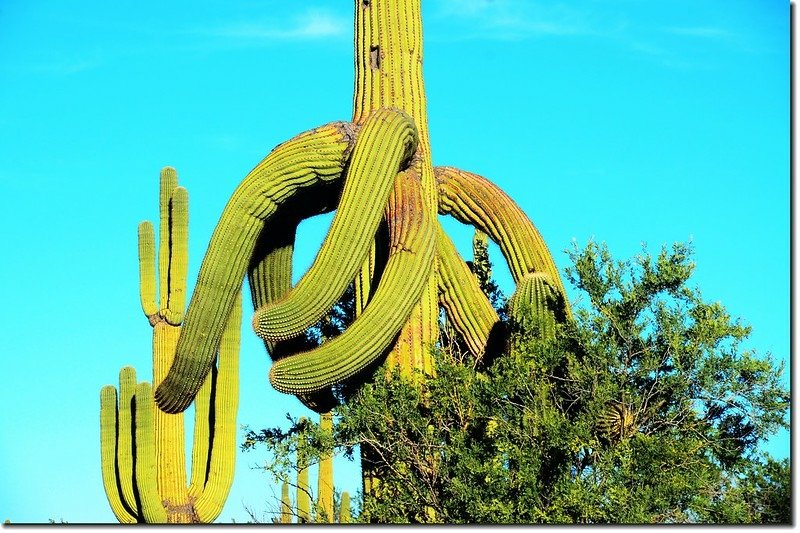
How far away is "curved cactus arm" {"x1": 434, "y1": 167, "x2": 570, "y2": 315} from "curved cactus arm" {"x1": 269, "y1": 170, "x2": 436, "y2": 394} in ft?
4.23

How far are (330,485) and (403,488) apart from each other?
639cm

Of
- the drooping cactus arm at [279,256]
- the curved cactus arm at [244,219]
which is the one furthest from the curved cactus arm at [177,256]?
the curved cactus arm at [244,219]

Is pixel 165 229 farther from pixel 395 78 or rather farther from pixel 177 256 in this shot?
pixel 395 78

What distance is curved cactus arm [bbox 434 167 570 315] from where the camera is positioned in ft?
45.2

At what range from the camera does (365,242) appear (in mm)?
12125

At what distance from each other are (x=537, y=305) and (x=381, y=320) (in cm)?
148

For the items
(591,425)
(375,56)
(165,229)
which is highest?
(375,56)

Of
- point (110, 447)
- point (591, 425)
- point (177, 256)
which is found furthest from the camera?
point (177, 256)

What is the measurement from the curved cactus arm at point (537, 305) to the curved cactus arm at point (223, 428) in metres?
3.90

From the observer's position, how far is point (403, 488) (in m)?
12.3

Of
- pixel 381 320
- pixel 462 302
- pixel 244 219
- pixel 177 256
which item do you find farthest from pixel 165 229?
pixel 381 320

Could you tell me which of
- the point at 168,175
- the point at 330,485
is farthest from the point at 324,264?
the point at 330,485

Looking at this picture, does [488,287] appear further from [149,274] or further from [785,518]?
[785,518]

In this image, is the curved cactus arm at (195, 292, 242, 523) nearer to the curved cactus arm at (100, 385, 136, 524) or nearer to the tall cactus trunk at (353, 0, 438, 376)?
the curved cactus arm at (100, 385, 136, 524)
